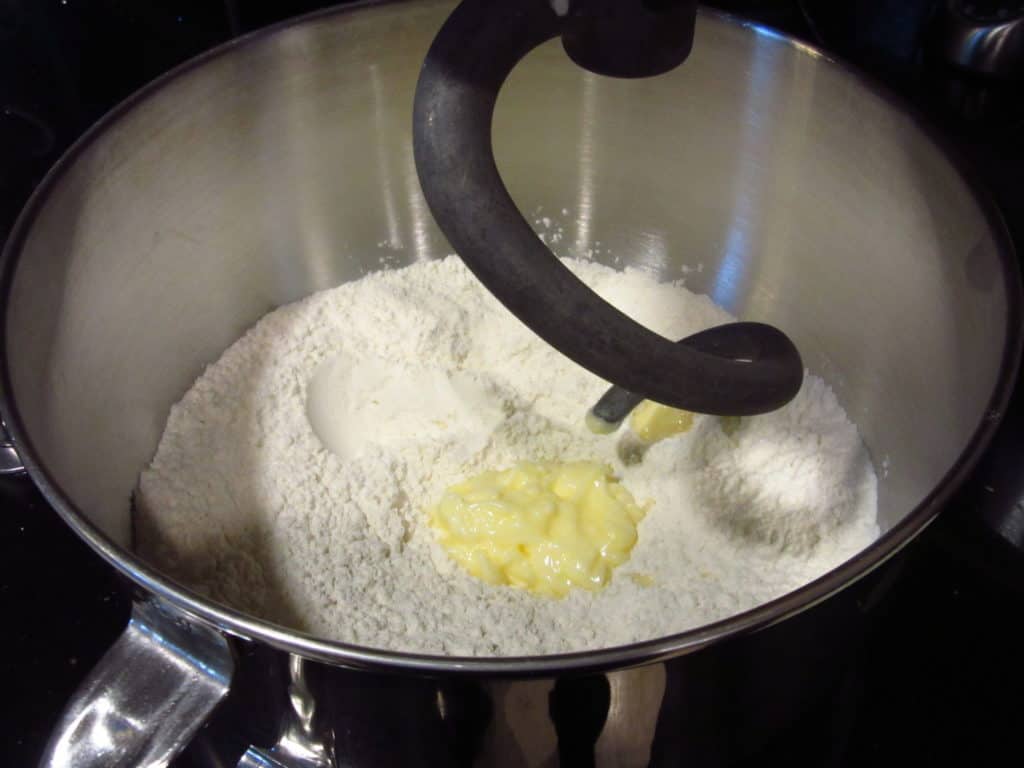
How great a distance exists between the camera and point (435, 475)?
71 cm

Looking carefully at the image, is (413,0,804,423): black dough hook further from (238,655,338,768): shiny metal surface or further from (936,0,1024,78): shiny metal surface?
(936,0,1024,78): shiny metal surface

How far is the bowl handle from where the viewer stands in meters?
0.46

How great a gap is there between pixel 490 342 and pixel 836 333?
0.28m


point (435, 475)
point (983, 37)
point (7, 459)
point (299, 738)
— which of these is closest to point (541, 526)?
point (435, 475)

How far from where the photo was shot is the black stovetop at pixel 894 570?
59cm

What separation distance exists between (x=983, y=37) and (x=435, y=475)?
59 centimetres

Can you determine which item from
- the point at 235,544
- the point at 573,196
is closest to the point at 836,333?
the point at 573,196

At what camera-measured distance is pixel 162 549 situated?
0.65m

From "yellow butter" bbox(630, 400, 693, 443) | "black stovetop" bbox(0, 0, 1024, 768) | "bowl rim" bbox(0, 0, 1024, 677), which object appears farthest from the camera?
"yellow butter" bbox(630, 400, 693, 443)

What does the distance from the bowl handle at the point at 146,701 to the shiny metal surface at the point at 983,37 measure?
30.4 inches

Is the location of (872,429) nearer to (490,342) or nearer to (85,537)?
A: (490,342)

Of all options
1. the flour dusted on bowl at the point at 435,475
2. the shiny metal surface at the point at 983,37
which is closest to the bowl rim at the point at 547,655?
the flour dusted on bowl at the point at 435,475

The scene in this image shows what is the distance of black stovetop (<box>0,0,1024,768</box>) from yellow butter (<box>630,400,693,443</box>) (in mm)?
184

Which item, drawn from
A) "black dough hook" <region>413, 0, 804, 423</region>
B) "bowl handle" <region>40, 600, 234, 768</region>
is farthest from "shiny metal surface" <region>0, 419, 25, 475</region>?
"black dough hook" <region>413, 0, 804, 423</region>
